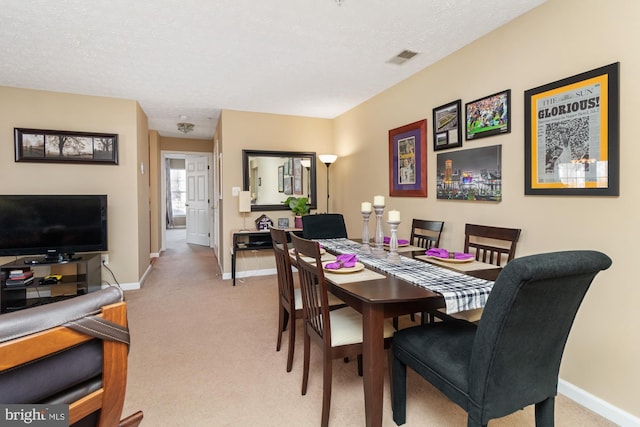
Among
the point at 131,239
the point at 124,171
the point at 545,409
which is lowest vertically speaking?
the point at 545,409

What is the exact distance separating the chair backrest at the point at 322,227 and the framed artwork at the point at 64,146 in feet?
8.57

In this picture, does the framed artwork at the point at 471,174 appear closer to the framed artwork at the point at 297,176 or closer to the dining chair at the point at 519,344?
the dining chair at the point at 519,344

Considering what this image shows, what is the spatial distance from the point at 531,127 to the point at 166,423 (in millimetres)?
2792

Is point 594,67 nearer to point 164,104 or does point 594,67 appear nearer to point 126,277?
point 164,104

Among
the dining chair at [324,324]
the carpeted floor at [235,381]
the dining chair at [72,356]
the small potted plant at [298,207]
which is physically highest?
the small potted plant at [298,207]

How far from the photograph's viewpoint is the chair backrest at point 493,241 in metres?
2.19

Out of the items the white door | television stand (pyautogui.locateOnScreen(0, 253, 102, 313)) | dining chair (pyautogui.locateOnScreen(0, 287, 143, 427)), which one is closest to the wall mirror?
television stand (pyautogui.locateOnScreen(0, 253, 102, 313))

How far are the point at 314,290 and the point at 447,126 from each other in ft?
6.51

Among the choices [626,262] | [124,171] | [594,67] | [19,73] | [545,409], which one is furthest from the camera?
[124,171]

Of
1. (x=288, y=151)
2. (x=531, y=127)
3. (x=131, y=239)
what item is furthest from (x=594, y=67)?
(x=131, y=239)

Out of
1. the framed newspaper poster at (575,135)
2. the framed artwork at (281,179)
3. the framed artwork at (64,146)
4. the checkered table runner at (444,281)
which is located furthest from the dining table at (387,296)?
the framed artwork at (64,146)

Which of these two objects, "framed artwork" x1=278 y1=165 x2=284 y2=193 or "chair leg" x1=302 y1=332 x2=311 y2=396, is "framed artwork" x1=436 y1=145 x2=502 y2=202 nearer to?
"chair leg" x1=302 y1=332 x2=311 y2=396

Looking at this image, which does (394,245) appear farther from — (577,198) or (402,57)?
(402,57)

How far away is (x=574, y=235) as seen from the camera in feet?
6.45
